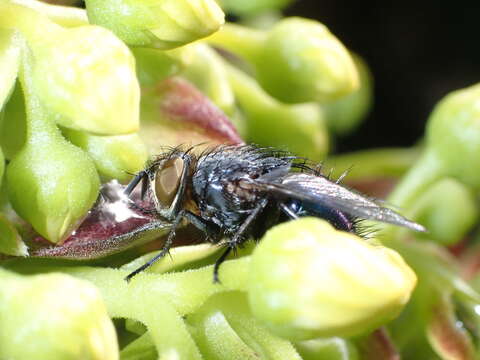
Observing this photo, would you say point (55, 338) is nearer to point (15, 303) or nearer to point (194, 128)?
point (15, 303)

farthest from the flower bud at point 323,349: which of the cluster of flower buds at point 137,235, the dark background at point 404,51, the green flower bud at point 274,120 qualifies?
the dark background at point 404,51

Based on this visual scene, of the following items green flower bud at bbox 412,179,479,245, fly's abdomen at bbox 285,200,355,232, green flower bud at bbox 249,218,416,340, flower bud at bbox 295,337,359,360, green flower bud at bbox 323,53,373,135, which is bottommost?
green flower bud at bbox 323,53,373,135

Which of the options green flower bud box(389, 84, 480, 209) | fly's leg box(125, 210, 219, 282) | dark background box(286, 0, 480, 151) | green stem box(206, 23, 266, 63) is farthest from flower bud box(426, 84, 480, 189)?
dark background box(286, 0, 480, 151)

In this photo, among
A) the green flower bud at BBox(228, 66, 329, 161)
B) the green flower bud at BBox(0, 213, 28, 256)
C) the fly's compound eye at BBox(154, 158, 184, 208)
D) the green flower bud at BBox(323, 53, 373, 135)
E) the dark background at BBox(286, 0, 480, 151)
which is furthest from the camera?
the dark background at BBox(286, 0, 480, 151)

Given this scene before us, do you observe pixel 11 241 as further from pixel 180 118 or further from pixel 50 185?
pixel 180 118

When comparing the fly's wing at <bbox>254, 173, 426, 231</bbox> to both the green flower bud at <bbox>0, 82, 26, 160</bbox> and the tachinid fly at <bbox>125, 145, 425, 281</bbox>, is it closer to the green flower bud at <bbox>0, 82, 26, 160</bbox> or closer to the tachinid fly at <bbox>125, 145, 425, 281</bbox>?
the tachinid fly at <bbox>125, 145, 425, 281</bbox>

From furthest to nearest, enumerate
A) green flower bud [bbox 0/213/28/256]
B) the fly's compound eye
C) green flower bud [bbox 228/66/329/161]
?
green flower bud [bbox 228/66/329/161], the fly's compound eye, green flower bud [bbox 0/213/28/256]

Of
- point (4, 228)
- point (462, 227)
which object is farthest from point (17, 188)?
point (462, 227)
